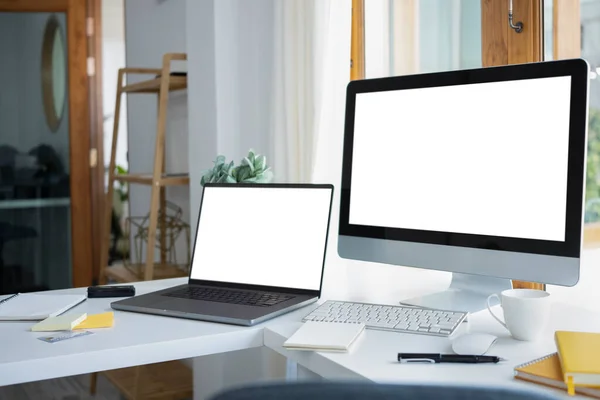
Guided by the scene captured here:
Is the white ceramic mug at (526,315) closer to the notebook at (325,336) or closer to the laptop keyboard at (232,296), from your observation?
the notebook at (325,336)

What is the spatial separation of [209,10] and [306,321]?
1.70 m

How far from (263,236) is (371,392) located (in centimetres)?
109

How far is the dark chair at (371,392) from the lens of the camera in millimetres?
397

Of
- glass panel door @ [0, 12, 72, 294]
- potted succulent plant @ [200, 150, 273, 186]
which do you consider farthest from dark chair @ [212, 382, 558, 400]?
glass panel door @ [0, 12, 72, 294]

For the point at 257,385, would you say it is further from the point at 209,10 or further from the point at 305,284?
the point at 209,10

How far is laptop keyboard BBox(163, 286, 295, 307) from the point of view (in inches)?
52.8

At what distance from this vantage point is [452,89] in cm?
131

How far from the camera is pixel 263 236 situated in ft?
4.90

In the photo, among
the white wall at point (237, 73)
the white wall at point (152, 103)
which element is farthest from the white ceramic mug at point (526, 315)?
the white wall at point (152, 103)

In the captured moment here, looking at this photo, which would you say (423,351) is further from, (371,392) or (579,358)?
(371,392)

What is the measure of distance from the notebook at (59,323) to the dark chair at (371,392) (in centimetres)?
84

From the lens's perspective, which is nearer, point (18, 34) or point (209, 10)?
point (209, 10)

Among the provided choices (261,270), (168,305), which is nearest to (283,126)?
(261,270)

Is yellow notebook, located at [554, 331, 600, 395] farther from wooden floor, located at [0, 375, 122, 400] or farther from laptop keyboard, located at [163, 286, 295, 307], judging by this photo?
wooden floor, located at [0, 375, 122, 400]
